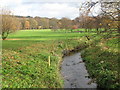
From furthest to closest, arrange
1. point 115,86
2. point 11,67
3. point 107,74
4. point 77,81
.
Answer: point 77,81, point 107,74, point 11,67, point 115,86

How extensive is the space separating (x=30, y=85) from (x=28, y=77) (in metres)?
1.11

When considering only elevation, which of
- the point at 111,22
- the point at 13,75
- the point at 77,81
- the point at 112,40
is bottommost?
the point at 77,81

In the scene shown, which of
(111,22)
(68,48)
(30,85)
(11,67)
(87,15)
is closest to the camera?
(87,15)

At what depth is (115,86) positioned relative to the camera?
9820 mm

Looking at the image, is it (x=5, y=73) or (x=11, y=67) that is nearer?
(x=5, y=73)

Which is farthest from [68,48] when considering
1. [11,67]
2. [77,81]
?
[11,67]

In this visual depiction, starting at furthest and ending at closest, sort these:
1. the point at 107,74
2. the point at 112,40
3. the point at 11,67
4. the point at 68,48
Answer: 1. the point at 68,48
2. the point at 107,74
3. the point at 11,67
4. the point at 112,40

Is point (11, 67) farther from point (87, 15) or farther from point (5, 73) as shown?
point (87, 15)

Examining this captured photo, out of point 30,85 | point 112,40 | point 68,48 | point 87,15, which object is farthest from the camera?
point 68,48

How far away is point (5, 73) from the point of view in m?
9.46

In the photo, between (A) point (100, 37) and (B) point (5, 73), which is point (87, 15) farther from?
(B) point (5, 73)

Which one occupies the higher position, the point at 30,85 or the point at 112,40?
the point at 112,40

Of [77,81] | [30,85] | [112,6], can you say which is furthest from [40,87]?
[112,6]

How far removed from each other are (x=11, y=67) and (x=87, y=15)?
7882 mm
